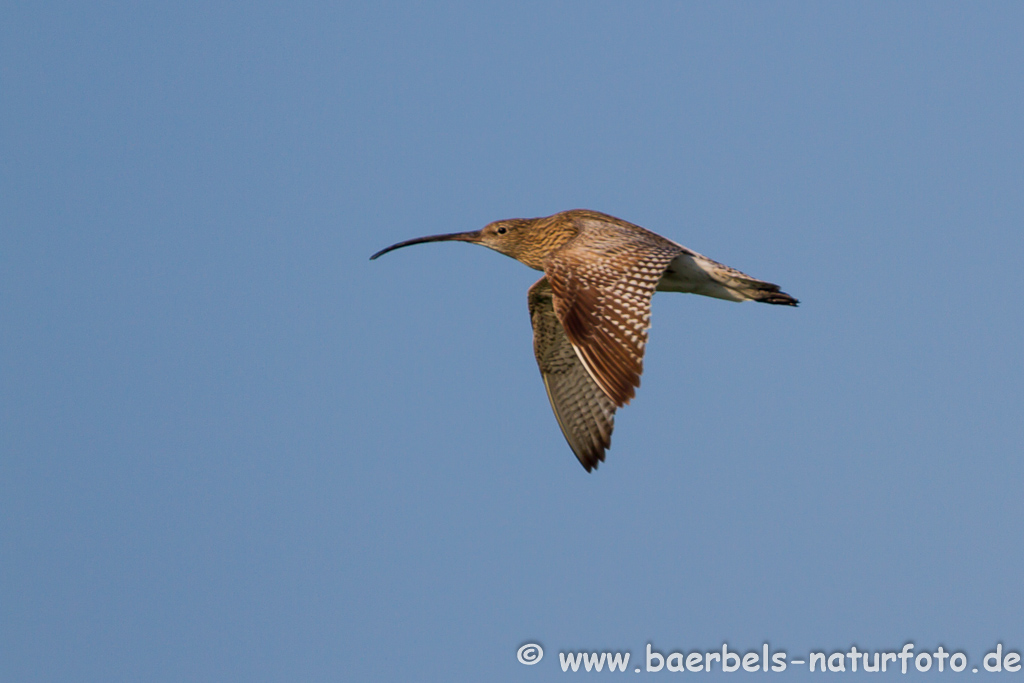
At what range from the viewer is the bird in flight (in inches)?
463

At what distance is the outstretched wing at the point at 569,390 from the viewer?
1528 centimetres

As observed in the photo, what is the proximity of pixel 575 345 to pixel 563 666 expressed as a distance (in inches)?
153

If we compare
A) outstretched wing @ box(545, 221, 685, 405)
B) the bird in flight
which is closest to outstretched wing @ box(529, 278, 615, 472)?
the bird in flight

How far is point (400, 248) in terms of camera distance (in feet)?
57.4

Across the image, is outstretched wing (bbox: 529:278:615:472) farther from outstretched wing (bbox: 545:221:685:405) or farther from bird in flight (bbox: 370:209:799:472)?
outstretched wing (bbox: 545:221:685:405)

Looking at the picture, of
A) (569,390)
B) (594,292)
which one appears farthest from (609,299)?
(569,390)

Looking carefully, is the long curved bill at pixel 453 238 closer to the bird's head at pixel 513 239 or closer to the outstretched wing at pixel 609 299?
the bird's head at pixel 513 239

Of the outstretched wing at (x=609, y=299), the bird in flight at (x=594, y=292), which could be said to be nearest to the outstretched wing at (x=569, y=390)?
the bird in flight at (x=594, y=292)

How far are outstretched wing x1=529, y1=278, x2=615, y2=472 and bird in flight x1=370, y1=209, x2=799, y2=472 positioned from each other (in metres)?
0.01

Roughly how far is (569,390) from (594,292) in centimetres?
366

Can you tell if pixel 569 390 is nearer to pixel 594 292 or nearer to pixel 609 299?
Result: pixel 594 292

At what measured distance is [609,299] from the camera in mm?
12273

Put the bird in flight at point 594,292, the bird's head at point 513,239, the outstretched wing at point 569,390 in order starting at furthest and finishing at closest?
the bird's head at point 513,239, the outstretched wing at point 569,390, the bird in flight at point 594,292

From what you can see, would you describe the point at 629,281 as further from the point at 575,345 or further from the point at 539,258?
the point at 539,258
